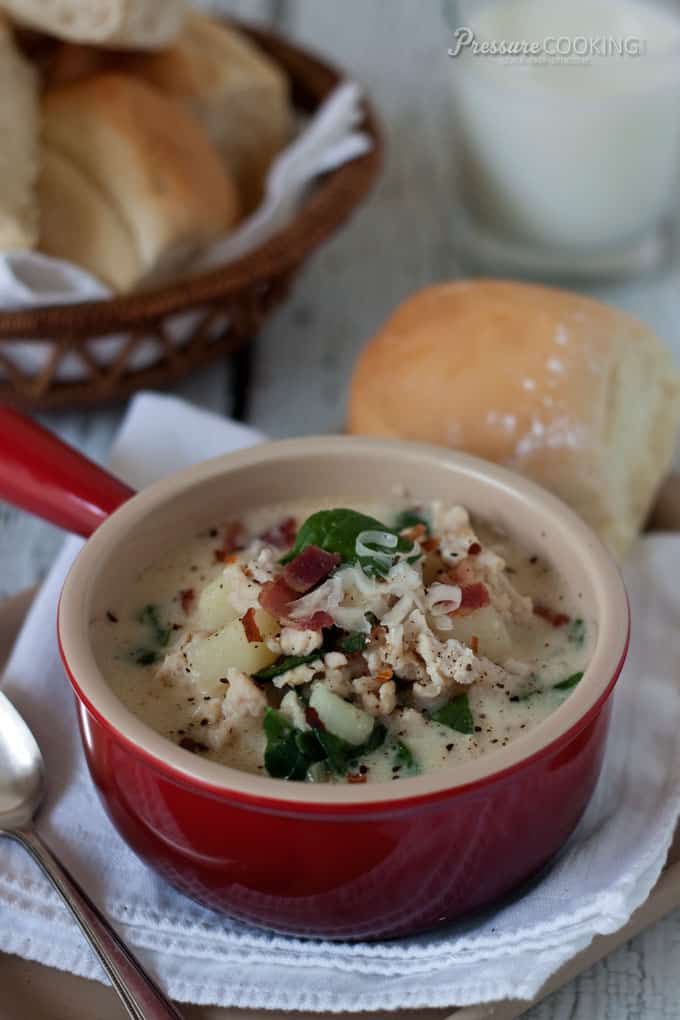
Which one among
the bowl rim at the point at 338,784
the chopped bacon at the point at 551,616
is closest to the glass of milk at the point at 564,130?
the bowl rim at the point at 338,784

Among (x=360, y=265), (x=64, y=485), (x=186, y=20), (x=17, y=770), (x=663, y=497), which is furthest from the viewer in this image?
(x=360, y=265)

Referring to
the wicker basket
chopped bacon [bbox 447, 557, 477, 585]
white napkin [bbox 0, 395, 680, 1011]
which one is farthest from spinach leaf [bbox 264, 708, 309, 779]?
the wicker basket

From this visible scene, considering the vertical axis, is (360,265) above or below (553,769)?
below

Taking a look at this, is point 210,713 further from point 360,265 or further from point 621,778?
point 360,265

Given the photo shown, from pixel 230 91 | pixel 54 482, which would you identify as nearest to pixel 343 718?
pixel 54 482

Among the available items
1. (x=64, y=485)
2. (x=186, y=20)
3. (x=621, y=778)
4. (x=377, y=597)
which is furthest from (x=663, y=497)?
(x=186, y=20)

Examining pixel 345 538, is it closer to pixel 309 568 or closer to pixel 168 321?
pixel 309 568
